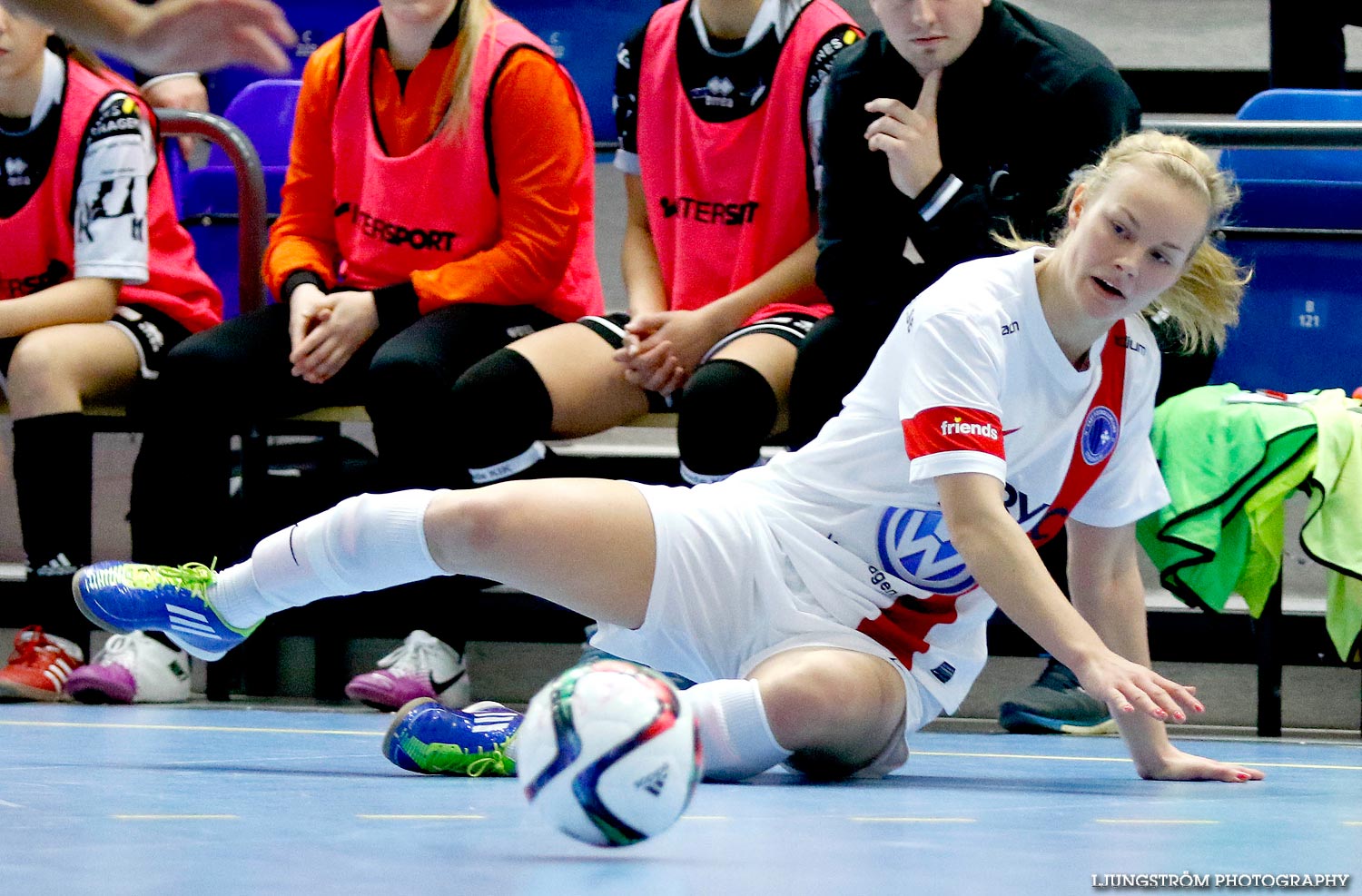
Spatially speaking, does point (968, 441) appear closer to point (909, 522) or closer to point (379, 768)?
point (909, 522)

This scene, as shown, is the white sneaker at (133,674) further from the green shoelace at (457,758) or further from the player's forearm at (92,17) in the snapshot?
the player's forearm at (92,17)

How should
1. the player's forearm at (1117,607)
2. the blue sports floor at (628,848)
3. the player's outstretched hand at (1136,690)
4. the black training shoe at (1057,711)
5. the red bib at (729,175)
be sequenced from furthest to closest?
Result: 1. the red bib at (729,175)
2. the black training shoe at (1057,711)
3. the player's forearm at (1117,607)
4. the player's outstretched hand at (1136,690)
5. the blue sports floor at (628,848)

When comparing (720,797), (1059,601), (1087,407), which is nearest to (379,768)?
(720,797)

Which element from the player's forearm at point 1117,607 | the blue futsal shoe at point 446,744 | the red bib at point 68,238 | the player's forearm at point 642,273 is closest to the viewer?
the blue futsal shoe at point 446,744

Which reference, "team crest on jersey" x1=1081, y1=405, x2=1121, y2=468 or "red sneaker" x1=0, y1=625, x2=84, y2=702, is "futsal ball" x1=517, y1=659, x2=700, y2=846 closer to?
"team crest on jersey" x1=1081, y1=405, x2=1121, y2=468

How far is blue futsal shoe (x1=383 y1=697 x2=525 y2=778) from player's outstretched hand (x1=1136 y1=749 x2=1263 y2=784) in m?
0.89

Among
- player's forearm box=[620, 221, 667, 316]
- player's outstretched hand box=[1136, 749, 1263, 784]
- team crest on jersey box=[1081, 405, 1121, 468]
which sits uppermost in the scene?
player's forearm box=[620, 221, 667, 316]

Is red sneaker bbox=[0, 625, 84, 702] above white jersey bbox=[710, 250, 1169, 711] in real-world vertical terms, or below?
below

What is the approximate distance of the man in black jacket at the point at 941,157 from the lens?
9.90 ft

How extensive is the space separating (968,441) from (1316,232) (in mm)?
1824

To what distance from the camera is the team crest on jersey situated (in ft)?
7.70

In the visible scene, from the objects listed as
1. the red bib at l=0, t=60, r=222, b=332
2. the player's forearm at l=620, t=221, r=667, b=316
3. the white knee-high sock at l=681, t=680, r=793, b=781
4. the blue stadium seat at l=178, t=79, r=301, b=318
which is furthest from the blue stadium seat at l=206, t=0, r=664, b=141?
the white knee-high sock at l=681, t=680, r=793, b=781

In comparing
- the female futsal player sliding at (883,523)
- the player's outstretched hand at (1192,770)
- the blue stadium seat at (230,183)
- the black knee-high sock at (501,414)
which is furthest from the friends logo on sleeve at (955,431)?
the blue stadium seat at (230,183)

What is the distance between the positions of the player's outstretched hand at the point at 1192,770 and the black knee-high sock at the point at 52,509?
2171mm
